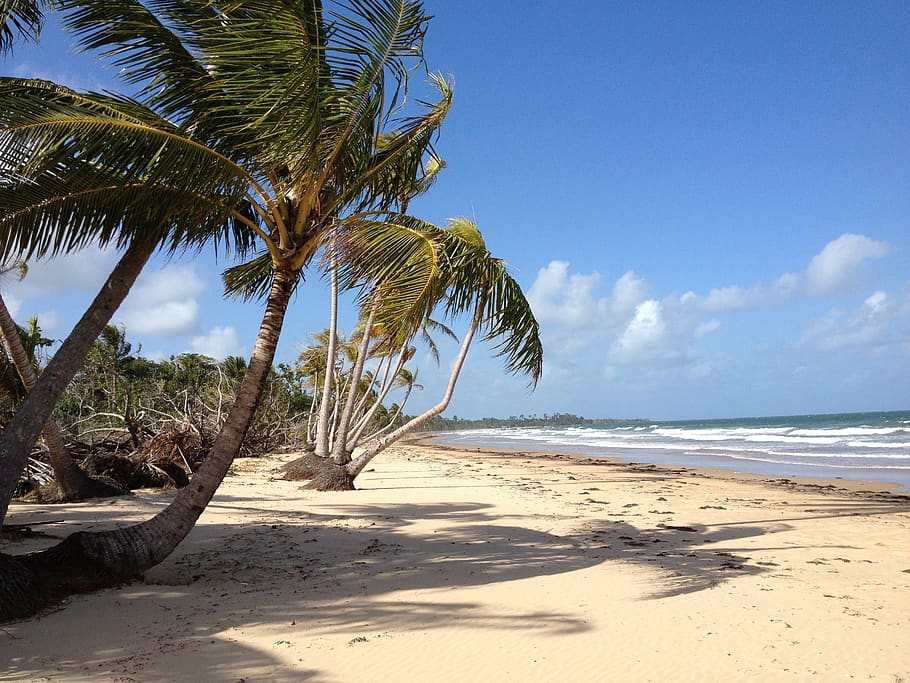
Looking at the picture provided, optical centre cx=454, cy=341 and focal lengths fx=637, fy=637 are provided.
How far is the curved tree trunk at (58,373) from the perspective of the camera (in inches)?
196

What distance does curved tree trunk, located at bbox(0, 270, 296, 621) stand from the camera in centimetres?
457

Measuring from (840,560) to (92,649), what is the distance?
7.37 m

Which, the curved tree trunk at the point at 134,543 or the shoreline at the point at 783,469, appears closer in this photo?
the curved tree trunk at the point at 134,543

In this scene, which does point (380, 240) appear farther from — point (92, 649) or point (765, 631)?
point (765, 631)

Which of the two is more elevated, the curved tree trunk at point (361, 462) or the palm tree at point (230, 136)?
the palm tree at point (230, 136)

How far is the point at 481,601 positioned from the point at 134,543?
9.61 feet

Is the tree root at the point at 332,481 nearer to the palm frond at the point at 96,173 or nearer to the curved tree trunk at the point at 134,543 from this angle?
the curved tree trunk at the point at 134,543

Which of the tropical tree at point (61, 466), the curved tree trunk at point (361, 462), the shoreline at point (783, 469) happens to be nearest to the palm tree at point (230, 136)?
the tropical tree at point (61, 466)

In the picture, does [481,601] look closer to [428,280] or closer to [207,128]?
[428,280]

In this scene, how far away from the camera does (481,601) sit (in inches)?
203

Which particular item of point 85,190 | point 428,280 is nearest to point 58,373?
point 85,190

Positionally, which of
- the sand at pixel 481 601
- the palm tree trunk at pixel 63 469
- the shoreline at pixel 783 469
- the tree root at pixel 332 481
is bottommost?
the shoreline at pixel 783 469

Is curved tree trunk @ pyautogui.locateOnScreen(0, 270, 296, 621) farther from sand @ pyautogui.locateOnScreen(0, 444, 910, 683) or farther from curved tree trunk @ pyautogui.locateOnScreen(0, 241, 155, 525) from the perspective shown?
curved tree trunk @ pyautogui.locateOnScreen(0, 241, 155, 525)

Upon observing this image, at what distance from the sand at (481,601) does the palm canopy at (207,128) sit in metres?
3.02
